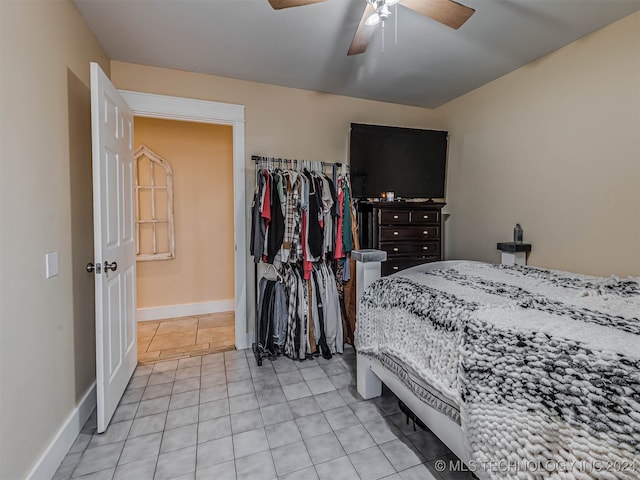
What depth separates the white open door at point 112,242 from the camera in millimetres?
1727

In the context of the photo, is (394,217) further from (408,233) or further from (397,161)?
(397,161)

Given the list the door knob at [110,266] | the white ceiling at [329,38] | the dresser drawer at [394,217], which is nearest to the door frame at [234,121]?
the white ceiling at [329,38]

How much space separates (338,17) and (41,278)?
221 cm

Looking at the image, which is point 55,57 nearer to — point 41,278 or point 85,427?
point 41,278

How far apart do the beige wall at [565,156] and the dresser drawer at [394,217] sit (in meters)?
0.81

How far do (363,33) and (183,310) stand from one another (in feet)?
11.7

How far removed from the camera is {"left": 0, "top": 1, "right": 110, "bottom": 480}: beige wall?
123cm

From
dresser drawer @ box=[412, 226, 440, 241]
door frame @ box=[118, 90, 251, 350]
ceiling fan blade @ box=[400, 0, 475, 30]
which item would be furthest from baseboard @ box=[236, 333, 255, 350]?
ceiling fan blade @ box=[400, 0, 475, 30]

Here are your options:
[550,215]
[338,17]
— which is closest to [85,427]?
[338,17]

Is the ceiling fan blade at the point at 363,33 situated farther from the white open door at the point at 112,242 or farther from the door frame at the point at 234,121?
the white open door at the point at 112,242

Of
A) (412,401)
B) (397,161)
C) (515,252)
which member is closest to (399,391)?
(412,401)

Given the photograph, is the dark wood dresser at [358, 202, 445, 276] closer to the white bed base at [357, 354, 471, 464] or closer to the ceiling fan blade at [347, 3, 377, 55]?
the white bed base at [357, 354, 471, 464]

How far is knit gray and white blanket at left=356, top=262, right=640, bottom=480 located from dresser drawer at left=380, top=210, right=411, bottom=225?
136 cm

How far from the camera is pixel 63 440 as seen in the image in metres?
1.60
